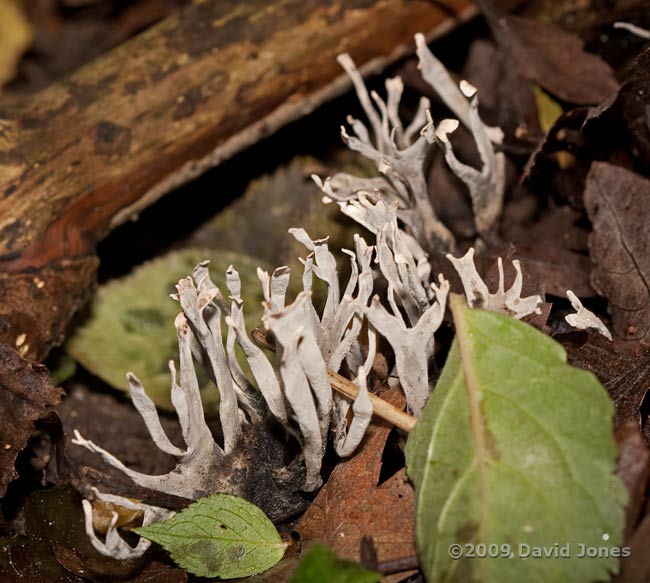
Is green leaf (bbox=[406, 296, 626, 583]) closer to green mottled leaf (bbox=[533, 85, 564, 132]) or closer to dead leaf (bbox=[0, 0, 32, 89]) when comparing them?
green mottled leaf (bbox=[533, 85, 564, 132])

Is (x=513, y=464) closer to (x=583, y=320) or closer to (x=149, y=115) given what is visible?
(x=583, y=320)

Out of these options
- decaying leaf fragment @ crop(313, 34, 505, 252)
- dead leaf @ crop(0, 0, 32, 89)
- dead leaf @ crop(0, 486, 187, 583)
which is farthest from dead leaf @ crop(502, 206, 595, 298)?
dead leaf @ crop(0, 0, 32, 89)

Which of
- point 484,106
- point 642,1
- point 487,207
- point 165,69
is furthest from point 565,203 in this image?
point 165,69

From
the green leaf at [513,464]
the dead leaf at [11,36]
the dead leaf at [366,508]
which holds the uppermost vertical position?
the dead leaf at [11,36]

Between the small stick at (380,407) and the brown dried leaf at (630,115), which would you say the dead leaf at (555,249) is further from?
the small stick at (380,407)

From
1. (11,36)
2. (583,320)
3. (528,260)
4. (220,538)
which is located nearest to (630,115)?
(528,260)

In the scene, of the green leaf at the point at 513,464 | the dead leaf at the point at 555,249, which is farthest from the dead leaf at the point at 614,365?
the green leaf at the point at 513,464
